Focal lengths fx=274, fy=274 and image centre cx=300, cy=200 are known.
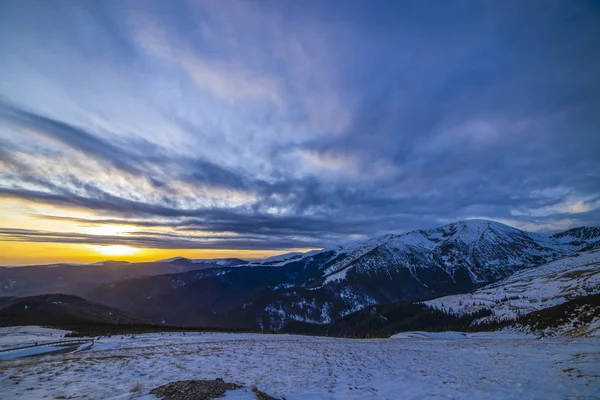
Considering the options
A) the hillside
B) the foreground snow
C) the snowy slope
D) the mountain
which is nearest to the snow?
the foreground snow

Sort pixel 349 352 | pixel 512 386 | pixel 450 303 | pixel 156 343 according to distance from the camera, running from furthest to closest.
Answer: pixel 450 303
pixel 156 343
pixel 349 352
pixel 512 386

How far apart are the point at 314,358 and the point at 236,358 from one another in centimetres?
692

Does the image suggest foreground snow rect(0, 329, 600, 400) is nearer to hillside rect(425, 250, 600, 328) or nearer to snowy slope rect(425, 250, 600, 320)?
hillside rect(425, 250, 600, 328)

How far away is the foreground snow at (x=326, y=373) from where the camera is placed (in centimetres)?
1395

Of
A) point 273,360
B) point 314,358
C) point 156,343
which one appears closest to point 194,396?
point 273,360

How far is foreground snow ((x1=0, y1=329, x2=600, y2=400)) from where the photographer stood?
45.8ft

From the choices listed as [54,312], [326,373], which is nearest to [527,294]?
[326,373]

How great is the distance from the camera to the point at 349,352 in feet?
92.6

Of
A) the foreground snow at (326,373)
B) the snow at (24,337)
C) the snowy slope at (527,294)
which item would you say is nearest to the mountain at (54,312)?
the snow at (24,337)

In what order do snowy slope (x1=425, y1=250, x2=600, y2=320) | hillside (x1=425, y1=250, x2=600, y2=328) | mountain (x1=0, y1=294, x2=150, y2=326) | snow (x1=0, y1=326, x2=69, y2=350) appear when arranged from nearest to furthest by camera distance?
snow (x1=0, y1=326, x2=69, y2=350)
snowy slope (x1=425, y1=250, x2=600, y2=320)
hillside (x1=425, y1=250, x2=600, y2=328)
mountain (x1=0, y1=294, x2=150, y2=326)

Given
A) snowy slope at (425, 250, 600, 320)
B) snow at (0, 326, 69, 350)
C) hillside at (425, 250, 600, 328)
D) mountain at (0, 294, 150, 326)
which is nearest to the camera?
snow at (0, 326, 69, 350)

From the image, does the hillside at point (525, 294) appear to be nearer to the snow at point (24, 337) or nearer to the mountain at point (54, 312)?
the snow at point (24, 337)

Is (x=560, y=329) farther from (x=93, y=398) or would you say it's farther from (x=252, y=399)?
(x=93, y=398)

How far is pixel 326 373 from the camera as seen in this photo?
19266mm
